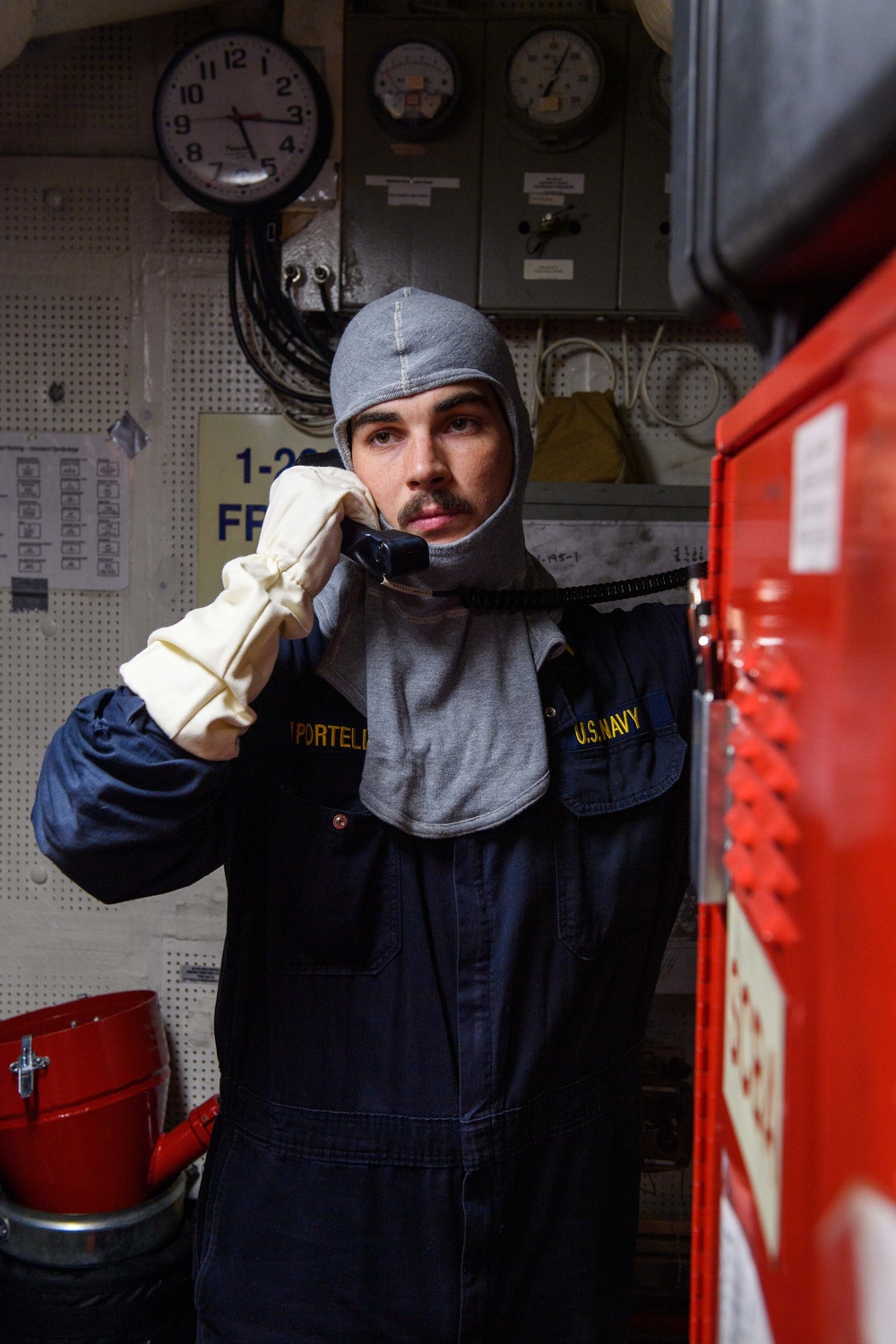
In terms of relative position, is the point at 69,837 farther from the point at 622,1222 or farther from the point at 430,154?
the point at 430,154

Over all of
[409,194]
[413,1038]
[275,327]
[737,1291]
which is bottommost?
[413,1038]

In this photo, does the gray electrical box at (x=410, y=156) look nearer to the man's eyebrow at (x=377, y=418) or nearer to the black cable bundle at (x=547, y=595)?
the man's eyebrow at (x=377, y=418)

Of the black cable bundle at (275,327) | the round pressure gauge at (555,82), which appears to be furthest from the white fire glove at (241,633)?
the round pressure gauge at (555,82)

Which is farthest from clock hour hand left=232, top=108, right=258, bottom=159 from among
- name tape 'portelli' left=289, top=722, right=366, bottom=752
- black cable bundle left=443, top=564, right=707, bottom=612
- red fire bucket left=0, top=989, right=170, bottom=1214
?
red fire bucket left=0, top=989, right=170, bottom=1214

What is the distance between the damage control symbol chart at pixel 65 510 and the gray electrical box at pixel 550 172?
39.5 inches

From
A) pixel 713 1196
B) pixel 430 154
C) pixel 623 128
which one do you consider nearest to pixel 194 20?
A: pixel 430 154

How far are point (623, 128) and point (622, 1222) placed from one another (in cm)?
214

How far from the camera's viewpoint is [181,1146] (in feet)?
7.05

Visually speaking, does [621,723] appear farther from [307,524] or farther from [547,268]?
[547,268]

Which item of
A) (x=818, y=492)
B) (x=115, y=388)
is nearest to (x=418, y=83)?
(x=115, y=388)

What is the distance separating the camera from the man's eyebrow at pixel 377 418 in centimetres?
151

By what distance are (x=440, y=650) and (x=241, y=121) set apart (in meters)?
1.44

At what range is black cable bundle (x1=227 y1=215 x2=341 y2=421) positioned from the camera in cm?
228

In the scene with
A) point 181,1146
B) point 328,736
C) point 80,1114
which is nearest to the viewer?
point 328,736
